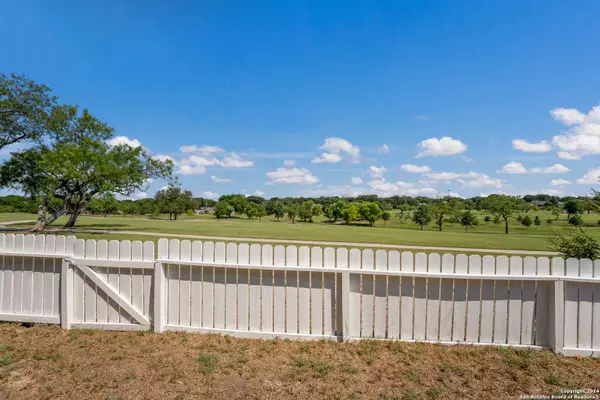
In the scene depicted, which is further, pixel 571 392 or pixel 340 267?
pixel 340 267

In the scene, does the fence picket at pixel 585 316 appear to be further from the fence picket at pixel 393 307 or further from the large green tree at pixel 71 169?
the large green tree at pixel 71 169

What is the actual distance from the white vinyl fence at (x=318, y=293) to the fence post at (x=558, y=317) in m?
0.01

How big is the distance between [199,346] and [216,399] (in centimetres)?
127

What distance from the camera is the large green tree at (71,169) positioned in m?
30.7

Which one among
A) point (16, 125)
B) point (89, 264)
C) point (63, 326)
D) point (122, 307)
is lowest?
point (63, 326)

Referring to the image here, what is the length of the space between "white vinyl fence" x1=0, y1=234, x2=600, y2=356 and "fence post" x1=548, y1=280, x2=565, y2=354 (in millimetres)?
14

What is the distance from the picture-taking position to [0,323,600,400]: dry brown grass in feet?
11.0

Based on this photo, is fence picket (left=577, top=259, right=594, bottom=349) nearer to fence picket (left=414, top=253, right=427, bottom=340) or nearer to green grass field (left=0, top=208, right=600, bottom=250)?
fence picket (left=414, top=253, right=427, bottom=340)

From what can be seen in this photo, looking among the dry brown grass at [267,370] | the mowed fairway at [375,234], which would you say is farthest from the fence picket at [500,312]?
the mowed fairway at [375,234]

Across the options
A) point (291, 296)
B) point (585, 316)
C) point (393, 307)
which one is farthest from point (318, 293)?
point (585, 316)

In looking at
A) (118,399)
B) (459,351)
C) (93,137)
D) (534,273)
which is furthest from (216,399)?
(93,137)

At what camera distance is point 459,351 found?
4.22 m

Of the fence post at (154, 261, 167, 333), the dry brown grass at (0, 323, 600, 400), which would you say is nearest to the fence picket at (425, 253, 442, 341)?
the dry brown grass at (0, 323, 600, 400)

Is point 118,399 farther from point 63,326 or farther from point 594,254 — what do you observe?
point 594,254
